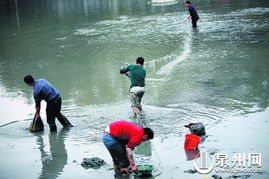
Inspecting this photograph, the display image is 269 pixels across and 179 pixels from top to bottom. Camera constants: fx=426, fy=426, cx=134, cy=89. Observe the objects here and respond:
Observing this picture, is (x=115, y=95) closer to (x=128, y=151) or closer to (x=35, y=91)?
(x=35, y=91)

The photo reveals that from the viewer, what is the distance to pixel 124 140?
25.0 ft

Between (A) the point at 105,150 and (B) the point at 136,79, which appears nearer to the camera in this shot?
(A) the point at 105,150

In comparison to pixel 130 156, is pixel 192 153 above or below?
below

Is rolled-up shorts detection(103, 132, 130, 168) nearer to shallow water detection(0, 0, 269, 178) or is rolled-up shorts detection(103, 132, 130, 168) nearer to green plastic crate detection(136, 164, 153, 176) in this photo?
green plastic crate detection(136, 164, 153, 176)

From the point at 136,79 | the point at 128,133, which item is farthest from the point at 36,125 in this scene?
the point at 128,133

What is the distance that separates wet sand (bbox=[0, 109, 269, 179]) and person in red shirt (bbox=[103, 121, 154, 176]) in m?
0.40

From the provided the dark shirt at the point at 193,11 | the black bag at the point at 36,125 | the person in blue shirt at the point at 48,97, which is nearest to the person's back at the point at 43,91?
the person in blue shirt at the point at 48,97

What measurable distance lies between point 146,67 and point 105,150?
23.2 ft

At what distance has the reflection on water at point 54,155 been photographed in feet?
26.9

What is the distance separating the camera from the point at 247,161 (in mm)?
7992

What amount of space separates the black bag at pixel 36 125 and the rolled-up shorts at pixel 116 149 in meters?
3.04

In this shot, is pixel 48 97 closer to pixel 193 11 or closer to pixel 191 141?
pixel 191 141

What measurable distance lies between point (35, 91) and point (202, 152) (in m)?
4.05

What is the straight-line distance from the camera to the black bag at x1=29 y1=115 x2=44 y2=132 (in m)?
10.1
